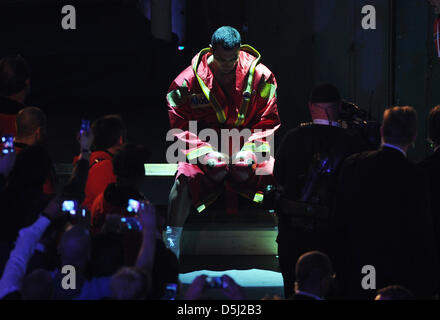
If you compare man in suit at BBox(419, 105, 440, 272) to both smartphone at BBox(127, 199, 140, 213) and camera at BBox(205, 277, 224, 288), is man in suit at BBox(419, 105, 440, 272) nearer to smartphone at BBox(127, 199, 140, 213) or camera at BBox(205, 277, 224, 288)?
camera at BBox(205, 277, 224, 288)

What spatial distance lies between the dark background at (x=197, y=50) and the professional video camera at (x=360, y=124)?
1.10m

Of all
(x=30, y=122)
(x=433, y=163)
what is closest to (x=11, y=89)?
(x=30, y=122)

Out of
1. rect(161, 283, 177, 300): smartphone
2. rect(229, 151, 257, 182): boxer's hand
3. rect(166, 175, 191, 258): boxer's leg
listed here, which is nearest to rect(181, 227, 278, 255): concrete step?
rect(166, 175, 191, 258): boxer's leg

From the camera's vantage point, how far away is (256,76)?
415cm

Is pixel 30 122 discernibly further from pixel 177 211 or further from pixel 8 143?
pixel 177 211

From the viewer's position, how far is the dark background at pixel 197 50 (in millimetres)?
4590

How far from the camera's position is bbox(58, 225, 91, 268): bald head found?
2.41 m

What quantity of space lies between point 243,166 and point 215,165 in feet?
0.58

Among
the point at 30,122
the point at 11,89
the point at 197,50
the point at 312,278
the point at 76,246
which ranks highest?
the point at 197,50

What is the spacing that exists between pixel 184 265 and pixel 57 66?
4.07m

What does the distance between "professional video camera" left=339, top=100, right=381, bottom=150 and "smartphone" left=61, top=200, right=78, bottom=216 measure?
1521 mm

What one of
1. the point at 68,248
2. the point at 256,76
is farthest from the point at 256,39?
the point at 68,248

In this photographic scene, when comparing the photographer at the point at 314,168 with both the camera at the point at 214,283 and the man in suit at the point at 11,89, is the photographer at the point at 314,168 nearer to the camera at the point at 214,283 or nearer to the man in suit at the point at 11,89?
the camera at the point at 214,283

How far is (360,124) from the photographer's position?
336 cm
